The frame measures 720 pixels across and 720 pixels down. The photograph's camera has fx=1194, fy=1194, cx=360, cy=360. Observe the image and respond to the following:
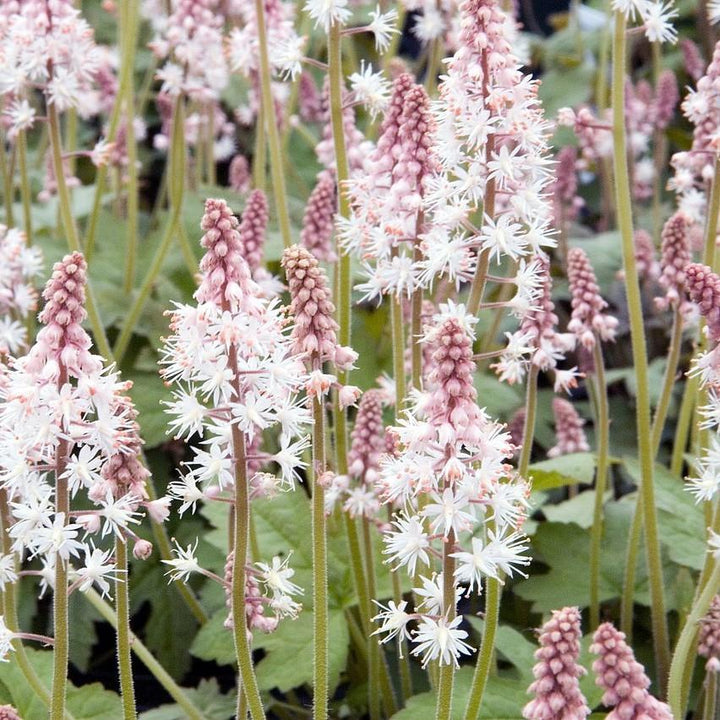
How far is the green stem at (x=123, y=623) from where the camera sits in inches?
92.6

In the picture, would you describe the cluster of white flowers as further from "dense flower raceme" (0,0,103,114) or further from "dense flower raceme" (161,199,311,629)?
"dense flower raceme" (161,199,311,629)

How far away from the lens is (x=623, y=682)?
188 cm

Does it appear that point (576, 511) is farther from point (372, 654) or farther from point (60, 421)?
point (60, 421)

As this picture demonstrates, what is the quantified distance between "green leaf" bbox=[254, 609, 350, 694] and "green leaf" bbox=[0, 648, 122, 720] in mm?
401

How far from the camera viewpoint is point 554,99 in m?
6.83

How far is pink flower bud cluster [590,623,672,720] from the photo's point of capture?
1.88 metres

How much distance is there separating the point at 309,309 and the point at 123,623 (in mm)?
770

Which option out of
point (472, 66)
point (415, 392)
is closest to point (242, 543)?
point (415, 392)

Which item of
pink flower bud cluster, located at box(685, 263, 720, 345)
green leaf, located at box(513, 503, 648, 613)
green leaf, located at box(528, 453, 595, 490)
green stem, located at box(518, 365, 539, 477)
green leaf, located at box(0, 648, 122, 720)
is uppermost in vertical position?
pink flower bud cluster, located at box(685, 263, 720, 345)

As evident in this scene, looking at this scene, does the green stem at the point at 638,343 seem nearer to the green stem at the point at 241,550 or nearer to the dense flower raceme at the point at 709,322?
the dense flower raceme at the point at 709,322

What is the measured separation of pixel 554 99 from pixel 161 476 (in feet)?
11.9

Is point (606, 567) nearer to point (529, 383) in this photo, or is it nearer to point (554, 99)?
point (529, 383)

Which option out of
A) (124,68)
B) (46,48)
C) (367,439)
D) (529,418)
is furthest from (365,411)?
(124,68)

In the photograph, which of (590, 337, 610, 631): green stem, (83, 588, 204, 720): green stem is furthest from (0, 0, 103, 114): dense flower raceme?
(590, 337, 610, 631): green stem
